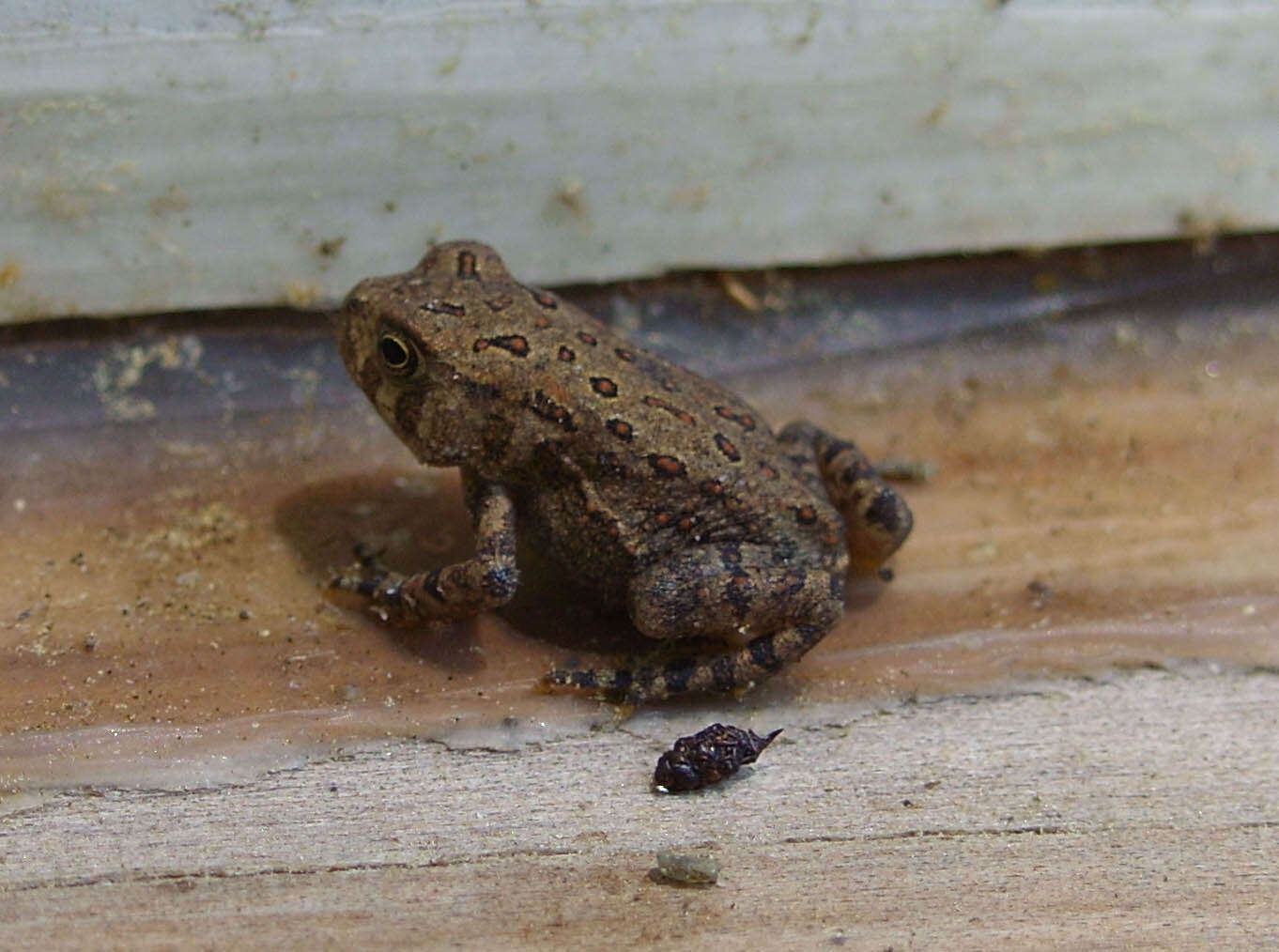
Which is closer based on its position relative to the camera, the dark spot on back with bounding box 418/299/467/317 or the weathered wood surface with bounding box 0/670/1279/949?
the weathered wood surface with bounding box 0/670/1279/949

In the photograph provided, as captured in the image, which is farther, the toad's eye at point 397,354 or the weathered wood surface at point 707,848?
the toad's eye at point 397,354

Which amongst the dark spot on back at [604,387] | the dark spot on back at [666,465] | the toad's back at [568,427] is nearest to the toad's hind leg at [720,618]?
the toad's back at [568,427]

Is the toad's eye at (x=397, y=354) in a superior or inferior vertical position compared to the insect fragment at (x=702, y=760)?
superior

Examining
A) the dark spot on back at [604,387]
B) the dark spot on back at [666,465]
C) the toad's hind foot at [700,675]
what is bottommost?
the toad's hind foot at [700,675]

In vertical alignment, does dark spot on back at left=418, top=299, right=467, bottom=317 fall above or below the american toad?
above

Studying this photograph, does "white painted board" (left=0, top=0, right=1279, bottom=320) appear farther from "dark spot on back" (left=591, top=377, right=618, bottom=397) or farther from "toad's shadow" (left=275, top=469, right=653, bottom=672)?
"dark spot on back" (left=591, top=377, right=618, bottom=397)

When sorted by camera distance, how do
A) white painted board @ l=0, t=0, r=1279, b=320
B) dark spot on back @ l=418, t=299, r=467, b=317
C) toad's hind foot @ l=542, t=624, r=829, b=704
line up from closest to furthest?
toad's hind foot @ l=542, t=624, r=829, b=704 < dark spot on back @ l=418, t=299, r=467, b=317 < white painted board @ l=0, t=0, r=1279, b=320

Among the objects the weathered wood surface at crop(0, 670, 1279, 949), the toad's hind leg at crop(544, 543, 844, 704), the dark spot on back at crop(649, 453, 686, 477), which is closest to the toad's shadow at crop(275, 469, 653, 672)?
the toad's hind leg at crop(544, 543, 844, 704)

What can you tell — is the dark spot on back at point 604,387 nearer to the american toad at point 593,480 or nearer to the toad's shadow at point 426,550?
the american toad at point 593,480
